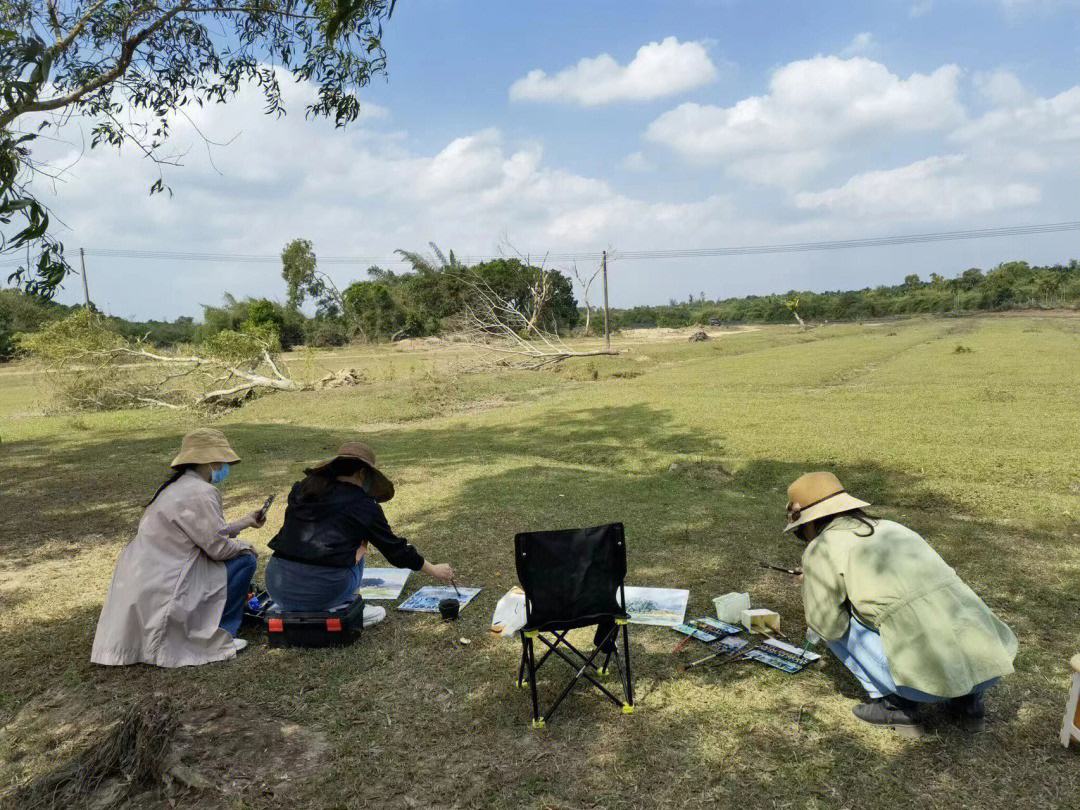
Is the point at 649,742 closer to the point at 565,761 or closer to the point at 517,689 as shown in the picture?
the point at 565,761

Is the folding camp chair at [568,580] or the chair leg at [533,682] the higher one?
the folding camp chair at [568,580]

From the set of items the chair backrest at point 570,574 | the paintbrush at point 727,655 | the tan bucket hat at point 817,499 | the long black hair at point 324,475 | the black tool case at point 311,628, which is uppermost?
the long black hair at point 324,475

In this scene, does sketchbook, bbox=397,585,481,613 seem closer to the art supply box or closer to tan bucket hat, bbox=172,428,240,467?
tan bucket hat, bbox=172,428,240,467

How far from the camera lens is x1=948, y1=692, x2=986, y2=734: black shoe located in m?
2.94

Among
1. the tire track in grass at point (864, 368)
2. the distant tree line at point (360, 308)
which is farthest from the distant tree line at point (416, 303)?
the tire track in grass at point (864, 368)

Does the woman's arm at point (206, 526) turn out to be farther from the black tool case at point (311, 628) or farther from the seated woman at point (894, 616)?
the seated woman at point (894, 616)

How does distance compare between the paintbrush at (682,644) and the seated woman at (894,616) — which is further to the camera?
the paintbrush at (682,644)

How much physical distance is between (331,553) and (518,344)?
65.6ft

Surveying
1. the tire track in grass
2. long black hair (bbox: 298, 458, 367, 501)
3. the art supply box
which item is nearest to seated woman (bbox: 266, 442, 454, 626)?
long black hair (bbox: 298, 458, 367, 501)

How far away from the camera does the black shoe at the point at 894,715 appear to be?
2.99m

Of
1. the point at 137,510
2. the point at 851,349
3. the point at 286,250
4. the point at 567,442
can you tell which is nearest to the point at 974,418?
the point at 567,442

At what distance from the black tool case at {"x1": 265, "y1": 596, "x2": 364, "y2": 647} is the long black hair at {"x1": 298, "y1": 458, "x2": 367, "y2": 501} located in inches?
25.5

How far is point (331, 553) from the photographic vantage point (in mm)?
3795

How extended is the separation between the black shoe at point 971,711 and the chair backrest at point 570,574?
1.48 m
